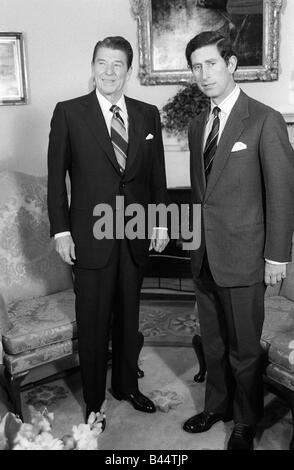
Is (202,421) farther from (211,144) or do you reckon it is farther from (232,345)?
(211,144)

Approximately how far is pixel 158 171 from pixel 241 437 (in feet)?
4.39

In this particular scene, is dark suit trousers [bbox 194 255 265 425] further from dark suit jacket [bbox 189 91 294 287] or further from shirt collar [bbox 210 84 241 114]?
shirt collar [bbox 210 84 241 114]

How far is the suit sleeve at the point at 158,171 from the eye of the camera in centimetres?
264

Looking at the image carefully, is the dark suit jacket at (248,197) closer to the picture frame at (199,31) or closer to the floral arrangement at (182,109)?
the floral arrangement at (182,109)

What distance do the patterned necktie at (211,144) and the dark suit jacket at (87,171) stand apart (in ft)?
1.20

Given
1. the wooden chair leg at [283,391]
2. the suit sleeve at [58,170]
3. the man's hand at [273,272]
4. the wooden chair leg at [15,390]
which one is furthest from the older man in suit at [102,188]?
the wooden chair leg at [283,391]

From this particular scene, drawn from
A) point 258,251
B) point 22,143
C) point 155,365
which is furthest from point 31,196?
point 22,143

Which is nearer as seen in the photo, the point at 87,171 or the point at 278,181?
the point at 278,181

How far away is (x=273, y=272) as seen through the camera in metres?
2.21

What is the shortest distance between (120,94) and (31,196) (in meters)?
1.01

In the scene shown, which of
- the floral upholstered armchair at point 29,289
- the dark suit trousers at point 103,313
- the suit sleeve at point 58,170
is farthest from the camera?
the floral upholstered armchair at point 29,289

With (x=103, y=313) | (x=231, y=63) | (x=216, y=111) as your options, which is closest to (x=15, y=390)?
(x=103, y=313)

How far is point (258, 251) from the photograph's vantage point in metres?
2.24

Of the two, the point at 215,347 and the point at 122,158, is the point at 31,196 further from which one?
the point at 215,347
